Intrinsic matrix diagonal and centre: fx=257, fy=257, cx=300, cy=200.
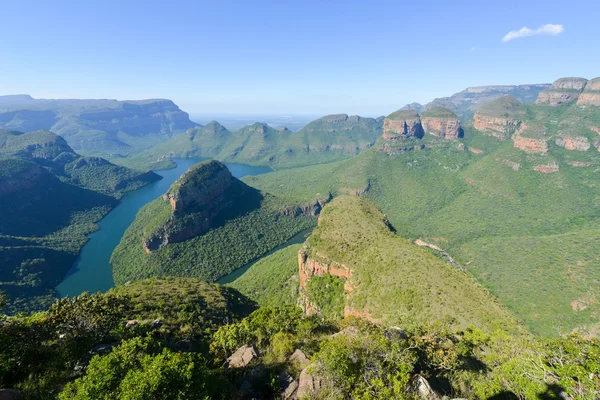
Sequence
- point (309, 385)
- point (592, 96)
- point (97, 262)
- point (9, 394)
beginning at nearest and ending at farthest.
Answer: point (9, 394), point (309, 385), point (97, 262), point (592, 96)

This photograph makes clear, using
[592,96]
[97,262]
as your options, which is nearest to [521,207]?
[592,96]

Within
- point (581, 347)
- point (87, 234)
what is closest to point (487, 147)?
point (581, 347)

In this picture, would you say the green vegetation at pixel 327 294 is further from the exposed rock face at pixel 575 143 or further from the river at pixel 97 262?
the exposed rock face at pixel 575 143

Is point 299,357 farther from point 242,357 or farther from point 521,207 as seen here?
point 521,207

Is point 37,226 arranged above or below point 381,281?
below

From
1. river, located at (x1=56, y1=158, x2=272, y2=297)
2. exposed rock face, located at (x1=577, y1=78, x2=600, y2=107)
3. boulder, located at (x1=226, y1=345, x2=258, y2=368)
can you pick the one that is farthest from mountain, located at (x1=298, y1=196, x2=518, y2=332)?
exposed rock face, located at (x1=577, y1=78, x2=600, y2=107)

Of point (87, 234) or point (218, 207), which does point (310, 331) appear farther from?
point (87, 234)

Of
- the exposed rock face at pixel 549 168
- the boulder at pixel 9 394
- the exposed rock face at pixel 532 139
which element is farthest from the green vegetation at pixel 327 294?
the exposed rock face at pixel 532 139

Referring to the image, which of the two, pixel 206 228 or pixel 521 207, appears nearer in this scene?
pixel 206 228

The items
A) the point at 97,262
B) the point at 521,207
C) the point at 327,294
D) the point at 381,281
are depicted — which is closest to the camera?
the point at 381,281
